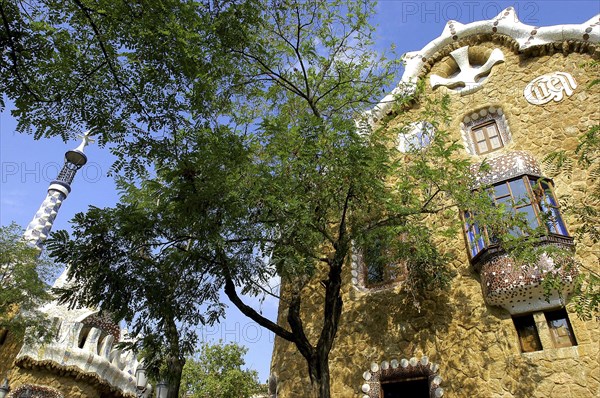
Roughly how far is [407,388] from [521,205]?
363cm

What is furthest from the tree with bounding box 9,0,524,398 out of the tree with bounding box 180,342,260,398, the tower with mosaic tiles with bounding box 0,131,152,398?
the tree with bounding box 180,342,260,398

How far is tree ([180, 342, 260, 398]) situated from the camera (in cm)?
1786

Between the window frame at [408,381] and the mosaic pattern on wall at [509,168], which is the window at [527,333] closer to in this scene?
the window frame at [408,381]

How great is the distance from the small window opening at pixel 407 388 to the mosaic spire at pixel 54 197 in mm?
14801

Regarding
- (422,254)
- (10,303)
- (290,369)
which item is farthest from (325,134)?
(10,303)

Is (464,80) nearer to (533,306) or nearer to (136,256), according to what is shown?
(533,306)

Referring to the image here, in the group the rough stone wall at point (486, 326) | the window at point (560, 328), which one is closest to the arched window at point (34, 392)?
the rough stone wall at point (486, 326)

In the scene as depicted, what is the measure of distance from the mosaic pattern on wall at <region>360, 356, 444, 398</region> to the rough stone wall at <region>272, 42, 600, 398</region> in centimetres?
10

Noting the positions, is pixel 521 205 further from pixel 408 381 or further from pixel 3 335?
pixel 3 335

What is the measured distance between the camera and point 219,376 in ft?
61.4

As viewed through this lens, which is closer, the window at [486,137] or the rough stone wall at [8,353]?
the window at [486,137]

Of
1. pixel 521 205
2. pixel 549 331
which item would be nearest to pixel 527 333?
pixel 549 331

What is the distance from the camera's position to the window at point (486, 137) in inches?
361

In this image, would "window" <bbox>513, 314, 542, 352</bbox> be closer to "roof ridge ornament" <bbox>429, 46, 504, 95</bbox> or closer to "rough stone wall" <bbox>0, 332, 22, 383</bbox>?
"roof ridge ornament" <bbox>429, 46, 504, 95</bbox>
